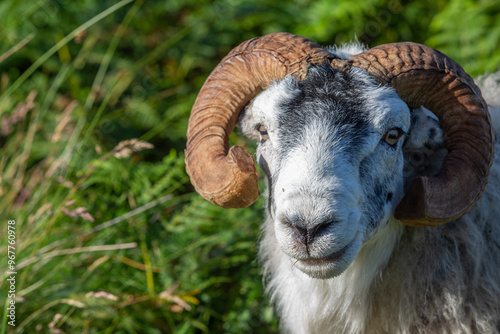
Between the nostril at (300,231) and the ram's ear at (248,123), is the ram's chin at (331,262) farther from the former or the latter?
the ram's ear at (248,123)

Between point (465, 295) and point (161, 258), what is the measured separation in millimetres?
2626

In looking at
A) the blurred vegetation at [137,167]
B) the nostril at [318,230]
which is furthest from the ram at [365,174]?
the blurred vegetation at [137,167]

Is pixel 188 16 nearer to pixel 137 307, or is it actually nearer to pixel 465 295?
pixel 137 307

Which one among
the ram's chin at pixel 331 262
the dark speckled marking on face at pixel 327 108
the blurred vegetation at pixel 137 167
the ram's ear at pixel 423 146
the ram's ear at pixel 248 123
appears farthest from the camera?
the blurred vegetation at pixel 137 167

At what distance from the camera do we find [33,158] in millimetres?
6633

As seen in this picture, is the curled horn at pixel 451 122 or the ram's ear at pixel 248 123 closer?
the curled horn at pixel 451 122

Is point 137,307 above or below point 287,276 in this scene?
below

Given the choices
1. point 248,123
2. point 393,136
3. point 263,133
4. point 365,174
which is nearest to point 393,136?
point 393,136

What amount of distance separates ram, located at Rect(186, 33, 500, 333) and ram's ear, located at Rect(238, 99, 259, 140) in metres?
0.01

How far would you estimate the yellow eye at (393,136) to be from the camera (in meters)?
3.31

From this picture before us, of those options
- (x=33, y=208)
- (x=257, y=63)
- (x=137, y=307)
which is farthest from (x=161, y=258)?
(x=257, y=63)

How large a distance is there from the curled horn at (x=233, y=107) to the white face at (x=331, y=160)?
4.5 inches

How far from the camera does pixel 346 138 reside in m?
3.15

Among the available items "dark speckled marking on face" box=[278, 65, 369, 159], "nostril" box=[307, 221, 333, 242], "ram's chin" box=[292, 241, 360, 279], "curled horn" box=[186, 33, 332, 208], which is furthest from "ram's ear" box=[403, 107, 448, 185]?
"nostril" box=[307, 221, 333, 242]
